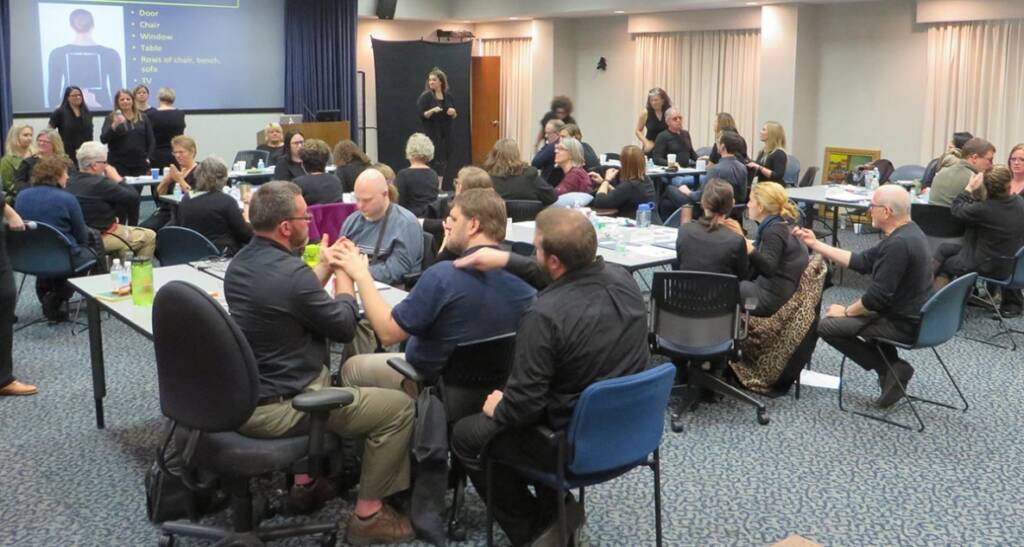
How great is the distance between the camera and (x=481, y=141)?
14969 millimetres

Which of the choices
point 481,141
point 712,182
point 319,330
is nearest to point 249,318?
point 319,330

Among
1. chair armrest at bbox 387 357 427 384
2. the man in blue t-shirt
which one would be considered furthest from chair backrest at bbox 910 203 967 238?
chair armrest at bbox 387 357 427 384

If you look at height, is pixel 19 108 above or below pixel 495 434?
above

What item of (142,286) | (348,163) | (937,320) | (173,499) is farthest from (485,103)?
(173,499)

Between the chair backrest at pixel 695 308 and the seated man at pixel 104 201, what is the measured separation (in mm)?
3674

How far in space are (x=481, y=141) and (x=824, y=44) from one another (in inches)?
212

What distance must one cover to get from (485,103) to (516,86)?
552 millimetres

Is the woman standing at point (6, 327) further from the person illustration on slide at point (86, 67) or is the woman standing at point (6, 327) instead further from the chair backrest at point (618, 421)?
the person illustration on slide at point (86, 67)

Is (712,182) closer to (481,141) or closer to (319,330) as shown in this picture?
(319,330)

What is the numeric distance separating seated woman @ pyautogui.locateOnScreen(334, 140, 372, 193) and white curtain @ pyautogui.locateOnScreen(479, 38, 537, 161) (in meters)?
6.83

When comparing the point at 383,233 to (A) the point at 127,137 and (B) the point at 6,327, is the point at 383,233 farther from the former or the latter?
(A) the point at 127,137

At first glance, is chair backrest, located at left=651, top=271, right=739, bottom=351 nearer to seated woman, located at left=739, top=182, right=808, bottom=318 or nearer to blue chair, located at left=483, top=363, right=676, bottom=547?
seated woman, located at left=739, top=182, right=808, bottom=318

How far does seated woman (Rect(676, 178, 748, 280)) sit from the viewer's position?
4.87 m

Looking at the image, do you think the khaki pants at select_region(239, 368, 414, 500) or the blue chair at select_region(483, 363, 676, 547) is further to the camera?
the khaki pants at select_region(239, 368, 414, 500)
